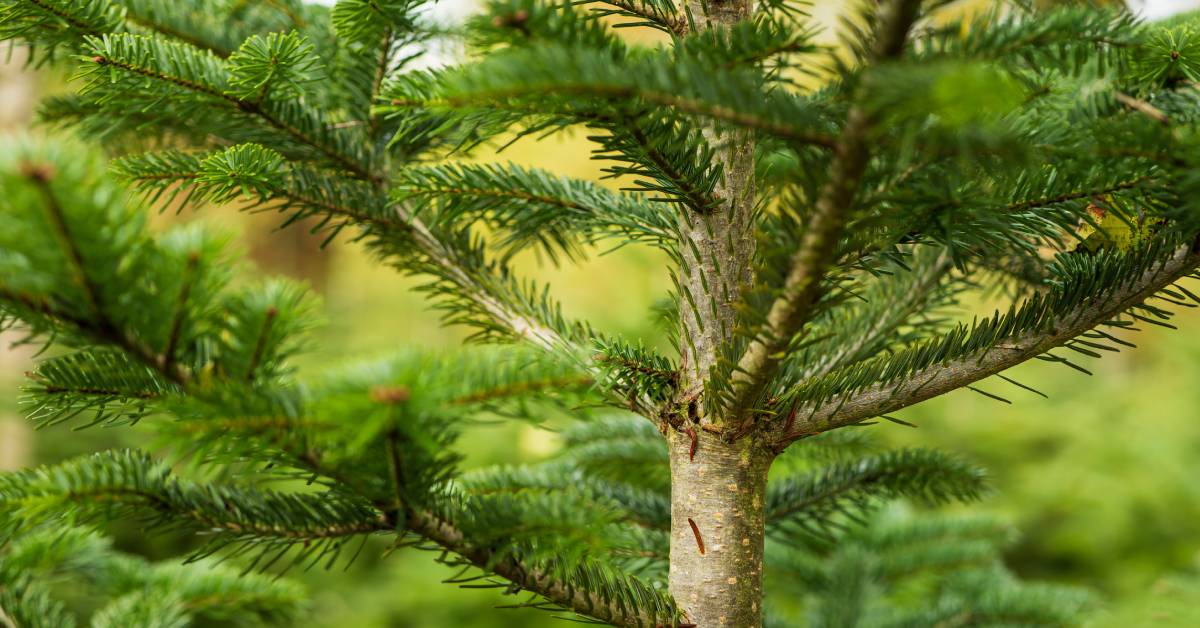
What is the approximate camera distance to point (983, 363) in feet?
2.34

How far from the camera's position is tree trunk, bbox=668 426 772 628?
2.55ft

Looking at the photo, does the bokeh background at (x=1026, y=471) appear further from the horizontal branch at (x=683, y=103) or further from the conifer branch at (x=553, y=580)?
the horizontal branch at (x=683, y=103)

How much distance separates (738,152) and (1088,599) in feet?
4.09

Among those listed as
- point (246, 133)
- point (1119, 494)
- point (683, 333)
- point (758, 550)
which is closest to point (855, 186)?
point (683, 333)

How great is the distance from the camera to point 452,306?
3.25 ft

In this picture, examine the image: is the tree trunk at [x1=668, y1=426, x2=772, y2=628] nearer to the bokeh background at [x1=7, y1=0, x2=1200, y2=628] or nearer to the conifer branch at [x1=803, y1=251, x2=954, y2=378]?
the conifer branch at [x1=803, y1=251, x2=954, y2=378]

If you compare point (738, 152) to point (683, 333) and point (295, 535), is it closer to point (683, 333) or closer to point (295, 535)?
point (683, 333)

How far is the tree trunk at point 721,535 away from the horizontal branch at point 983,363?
0.06m

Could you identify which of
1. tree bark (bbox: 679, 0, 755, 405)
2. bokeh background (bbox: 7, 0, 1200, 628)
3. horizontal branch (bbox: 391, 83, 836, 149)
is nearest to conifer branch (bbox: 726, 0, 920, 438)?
horizontal branch (bbox: 391, 83, 836, 149)

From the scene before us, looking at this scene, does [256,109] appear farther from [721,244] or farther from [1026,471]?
[1026,471]

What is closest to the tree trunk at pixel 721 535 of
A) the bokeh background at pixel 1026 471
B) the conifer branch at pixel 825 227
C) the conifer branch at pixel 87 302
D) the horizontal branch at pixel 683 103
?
the conifer branch at pixel 825 227

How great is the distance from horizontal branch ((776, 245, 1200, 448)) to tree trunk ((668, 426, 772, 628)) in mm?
57

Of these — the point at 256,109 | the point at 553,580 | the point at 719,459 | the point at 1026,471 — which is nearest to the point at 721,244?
the point at 719,459

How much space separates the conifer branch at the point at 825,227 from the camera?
449 mm
